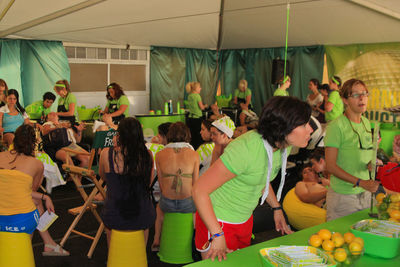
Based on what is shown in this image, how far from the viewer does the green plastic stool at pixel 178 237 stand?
11.8 ft

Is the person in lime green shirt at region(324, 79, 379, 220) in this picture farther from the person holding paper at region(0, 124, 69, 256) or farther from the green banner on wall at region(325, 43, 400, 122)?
the green banner on wall at region(325, 43, 400, 122)

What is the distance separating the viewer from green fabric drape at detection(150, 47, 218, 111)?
10.9 m

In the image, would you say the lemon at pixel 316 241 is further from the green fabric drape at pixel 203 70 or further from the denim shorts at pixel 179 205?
the green fabric drape at pixel 203 70

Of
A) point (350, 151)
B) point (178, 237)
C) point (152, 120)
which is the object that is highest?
point (350, 151)

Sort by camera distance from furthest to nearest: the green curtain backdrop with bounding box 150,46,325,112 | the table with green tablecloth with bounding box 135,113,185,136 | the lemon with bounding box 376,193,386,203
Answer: the green curtain backdrop with bounding box 150,46,325,112 < the table with green tablecloth with bounding box 135,113,185,136 < the lemon with bounding box 376,193,386,203

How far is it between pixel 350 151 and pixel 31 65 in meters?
7.45

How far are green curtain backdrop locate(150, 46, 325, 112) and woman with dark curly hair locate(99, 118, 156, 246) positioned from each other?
736 cm

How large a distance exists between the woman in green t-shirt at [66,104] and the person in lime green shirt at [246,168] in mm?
5325

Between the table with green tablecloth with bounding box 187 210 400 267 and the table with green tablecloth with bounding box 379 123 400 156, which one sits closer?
the table with green tablecloth with bounding box 187 210 400 267

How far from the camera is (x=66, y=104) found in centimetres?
693

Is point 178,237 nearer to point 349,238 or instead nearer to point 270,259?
Answer: point 349,238

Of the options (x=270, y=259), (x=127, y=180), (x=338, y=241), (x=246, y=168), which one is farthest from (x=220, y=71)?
(x=270, y=259)

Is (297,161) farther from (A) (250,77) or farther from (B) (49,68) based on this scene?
(B) (49,68)

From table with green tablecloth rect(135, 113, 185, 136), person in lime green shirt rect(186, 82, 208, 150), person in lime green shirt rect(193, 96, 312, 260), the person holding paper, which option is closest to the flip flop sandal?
the person holding paper
